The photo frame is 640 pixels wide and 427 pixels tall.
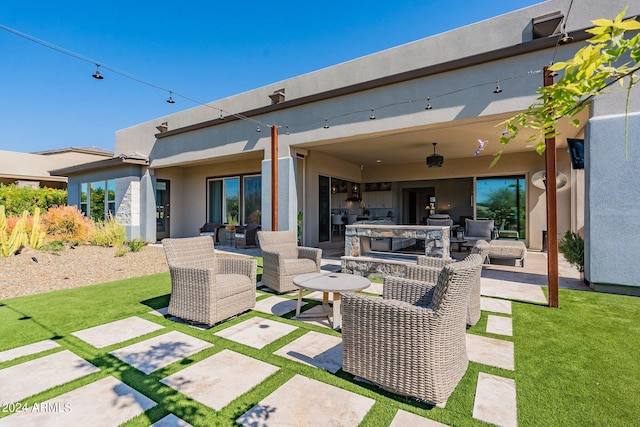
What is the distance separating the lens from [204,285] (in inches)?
123

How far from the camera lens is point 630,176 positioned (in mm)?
4145

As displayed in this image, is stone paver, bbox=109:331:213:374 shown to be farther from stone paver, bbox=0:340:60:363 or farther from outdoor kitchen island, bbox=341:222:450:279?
outdoor kitchen island, bbox=341:222:450:279

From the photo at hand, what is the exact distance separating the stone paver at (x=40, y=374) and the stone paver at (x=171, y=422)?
3.09 feet

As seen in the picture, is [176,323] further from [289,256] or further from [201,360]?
[289,256]

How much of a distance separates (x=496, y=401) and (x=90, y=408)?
8.38 ft

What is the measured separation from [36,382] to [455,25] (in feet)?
24.4

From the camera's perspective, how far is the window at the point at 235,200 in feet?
34.4

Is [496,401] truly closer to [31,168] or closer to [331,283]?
[331,283]

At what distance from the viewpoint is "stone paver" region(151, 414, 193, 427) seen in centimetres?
172

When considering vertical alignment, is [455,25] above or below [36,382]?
above

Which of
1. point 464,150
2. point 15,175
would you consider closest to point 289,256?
point 464,150

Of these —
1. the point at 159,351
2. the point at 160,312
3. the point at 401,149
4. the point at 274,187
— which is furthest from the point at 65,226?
the point at 401,149

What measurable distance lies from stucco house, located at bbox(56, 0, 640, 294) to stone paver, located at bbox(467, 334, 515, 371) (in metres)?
1.70

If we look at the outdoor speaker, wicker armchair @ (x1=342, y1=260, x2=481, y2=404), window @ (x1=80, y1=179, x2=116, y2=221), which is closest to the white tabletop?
wicker armchair @ (x1=342, y1=260, x2=481, y2=404)
